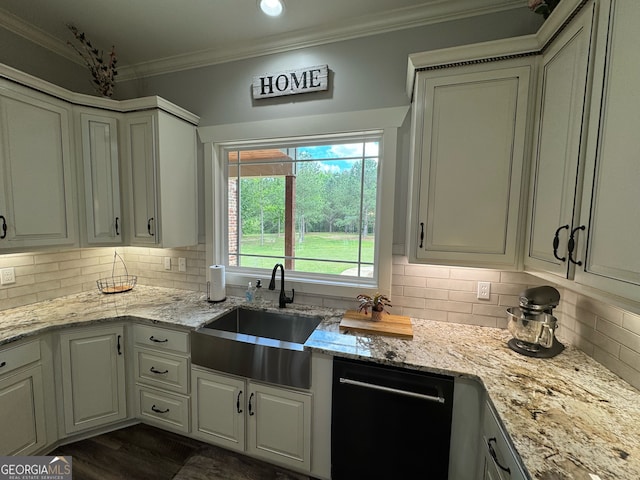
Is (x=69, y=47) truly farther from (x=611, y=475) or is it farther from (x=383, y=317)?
(x=611, y=475)

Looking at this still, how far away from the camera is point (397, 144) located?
72.2 inches

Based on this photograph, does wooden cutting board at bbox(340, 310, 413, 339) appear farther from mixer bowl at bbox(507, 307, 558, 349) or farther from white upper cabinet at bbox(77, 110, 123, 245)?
white upper cabinet at bbox(77, 110, 123, 245)

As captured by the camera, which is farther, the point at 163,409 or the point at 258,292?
the point at 258,292

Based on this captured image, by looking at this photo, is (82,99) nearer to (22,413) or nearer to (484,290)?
(22,413)

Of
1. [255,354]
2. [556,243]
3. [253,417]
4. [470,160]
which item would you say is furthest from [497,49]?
[253,417]

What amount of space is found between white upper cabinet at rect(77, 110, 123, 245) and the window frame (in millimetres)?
647

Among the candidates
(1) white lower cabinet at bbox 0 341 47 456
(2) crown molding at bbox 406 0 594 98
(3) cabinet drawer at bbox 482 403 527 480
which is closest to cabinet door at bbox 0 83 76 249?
(1) white lower cabinet at bbox 0 341 47 456

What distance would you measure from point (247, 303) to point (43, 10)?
2446 millimetres

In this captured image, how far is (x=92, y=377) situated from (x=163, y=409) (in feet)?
1.68

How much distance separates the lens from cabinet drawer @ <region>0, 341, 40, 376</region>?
4.71 ft

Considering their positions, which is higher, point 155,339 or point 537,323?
point 537,323

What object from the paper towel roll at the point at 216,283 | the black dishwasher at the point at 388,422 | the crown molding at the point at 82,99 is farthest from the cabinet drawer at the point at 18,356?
the black dishwasher at the point at 388,422

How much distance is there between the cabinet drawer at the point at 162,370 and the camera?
175 cm

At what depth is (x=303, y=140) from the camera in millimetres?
2123
